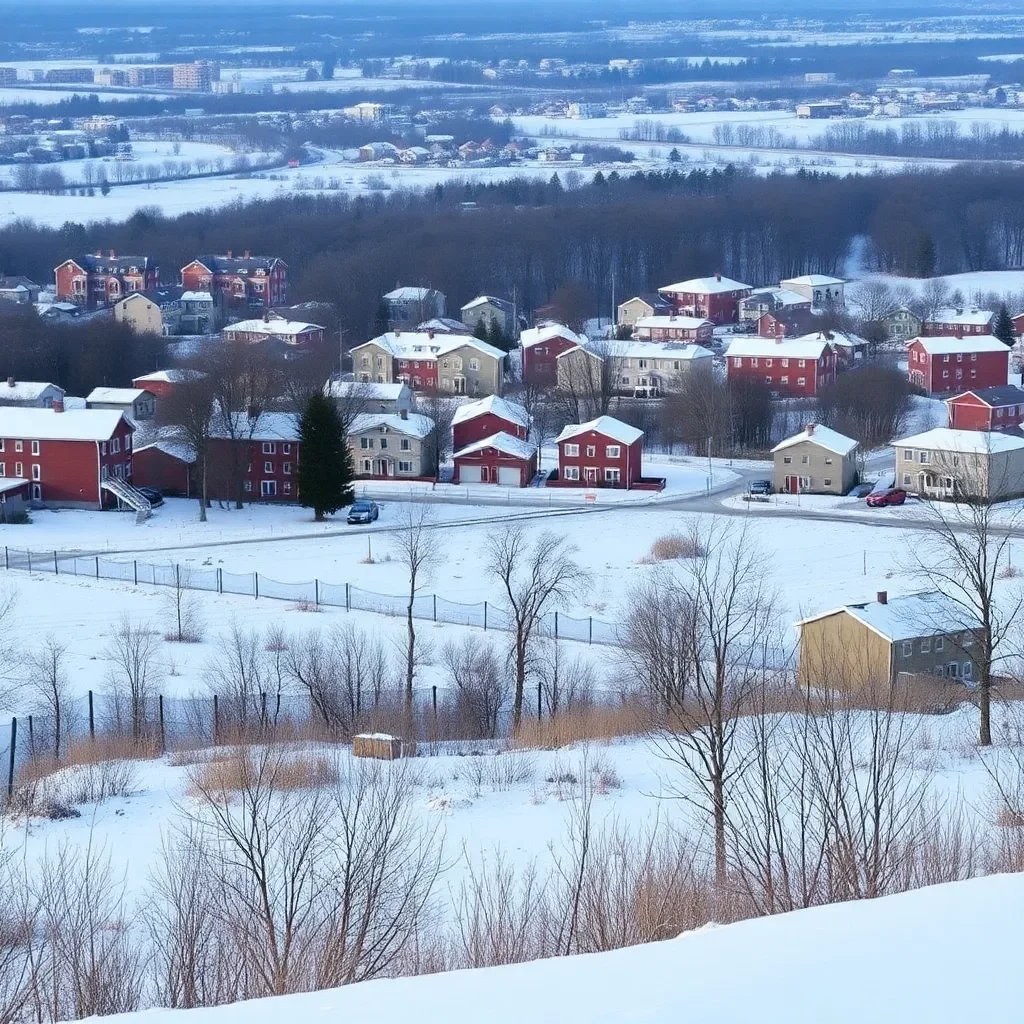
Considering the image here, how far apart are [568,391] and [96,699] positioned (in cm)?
2014

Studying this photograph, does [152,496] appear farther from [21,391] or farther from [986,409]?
[986,409]

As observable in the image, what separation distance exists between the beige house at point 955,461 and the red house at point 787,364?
9457 millimetres

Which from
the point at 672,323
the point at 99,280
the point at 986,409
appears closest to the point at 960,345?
the point at 986,409

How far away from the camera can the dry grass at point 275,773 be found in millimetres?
8930

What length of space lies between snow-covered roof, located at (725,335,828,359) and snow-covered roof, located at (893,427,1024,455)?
955 centimetres

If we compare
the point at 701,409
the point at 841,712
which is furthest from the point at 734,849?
the point at 701,409

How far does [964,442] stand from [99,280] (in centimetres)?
3242

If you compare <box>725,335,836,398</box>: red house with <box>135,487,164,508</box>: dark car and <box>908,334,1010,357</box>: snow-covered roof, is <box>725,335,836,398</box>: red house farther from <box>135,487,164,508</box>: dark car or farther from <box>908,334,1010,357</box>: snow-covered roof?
<box>135,487,164,508</box>: dark car

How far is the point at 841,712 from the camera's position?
1031 cm

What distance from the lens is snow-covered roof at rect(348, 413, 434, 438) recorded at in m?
28.3

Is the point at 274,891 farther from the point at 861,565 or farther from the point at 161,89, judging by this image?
the point at 161,89

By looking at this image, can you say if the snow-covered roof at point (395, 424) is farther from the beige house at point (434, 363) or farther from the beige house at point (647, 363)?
the beige house at point (434, 363)

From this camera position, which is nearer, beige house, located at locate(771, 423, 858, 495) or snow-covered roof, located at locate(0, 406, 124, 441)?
snow-covered roof, located at locate(0, 406, 124, 441)

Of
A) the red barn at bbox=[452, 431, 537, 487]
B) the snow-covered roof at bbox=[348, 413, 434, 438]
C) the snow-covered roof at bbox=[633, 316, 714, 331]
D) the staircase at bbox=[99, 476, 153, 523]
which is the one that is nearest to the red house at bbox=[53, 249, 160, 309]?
the snow-covered roof at bbox=[633, 316, 714, 331]
